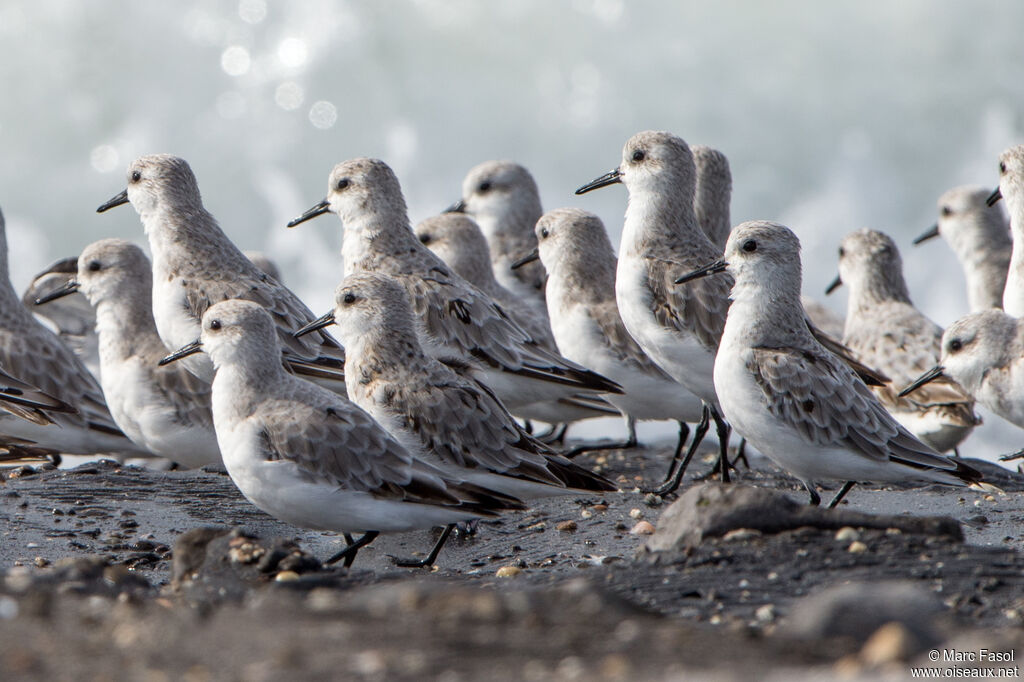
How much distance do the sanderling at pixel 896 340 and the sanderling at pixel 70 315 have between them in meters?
6.47

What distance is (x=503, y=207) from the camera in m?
12.3

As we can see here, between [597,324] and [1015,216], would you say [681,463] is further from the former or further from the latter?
[1015,216]

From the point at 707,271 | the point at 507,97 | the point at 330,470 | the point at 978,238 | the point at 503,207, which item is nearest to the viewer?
the point at 330,470

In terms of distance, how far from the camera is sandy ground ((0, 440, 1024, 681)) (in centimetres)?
384

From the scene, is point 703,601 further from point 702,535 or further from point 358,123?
point 358,123

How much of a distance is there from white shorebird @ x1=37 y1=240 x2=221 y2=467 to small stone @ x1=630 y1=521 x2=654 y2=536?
276 centimetres

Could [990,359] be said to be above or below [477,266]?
below

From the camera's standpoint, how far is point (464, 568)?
6797 millimetres

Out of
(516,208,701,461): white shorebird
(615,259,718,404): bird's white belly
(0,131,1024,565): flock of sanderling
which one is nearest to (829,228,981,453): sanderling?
(0,131,1024,565): flock of sanderling

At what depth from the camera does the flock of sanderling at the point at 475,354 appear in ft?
21.4

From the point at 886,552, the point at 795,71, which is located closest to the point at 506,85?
the point at 795,71

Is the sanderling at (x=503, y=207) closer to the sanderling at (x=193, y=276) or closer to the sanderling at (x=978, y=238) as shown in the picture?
the sanderling at (x=193, y=276)

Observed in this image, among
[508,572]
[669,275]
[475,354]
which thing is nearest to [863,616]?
[508,572]

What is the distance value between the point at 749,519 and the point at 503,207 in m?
6.99
